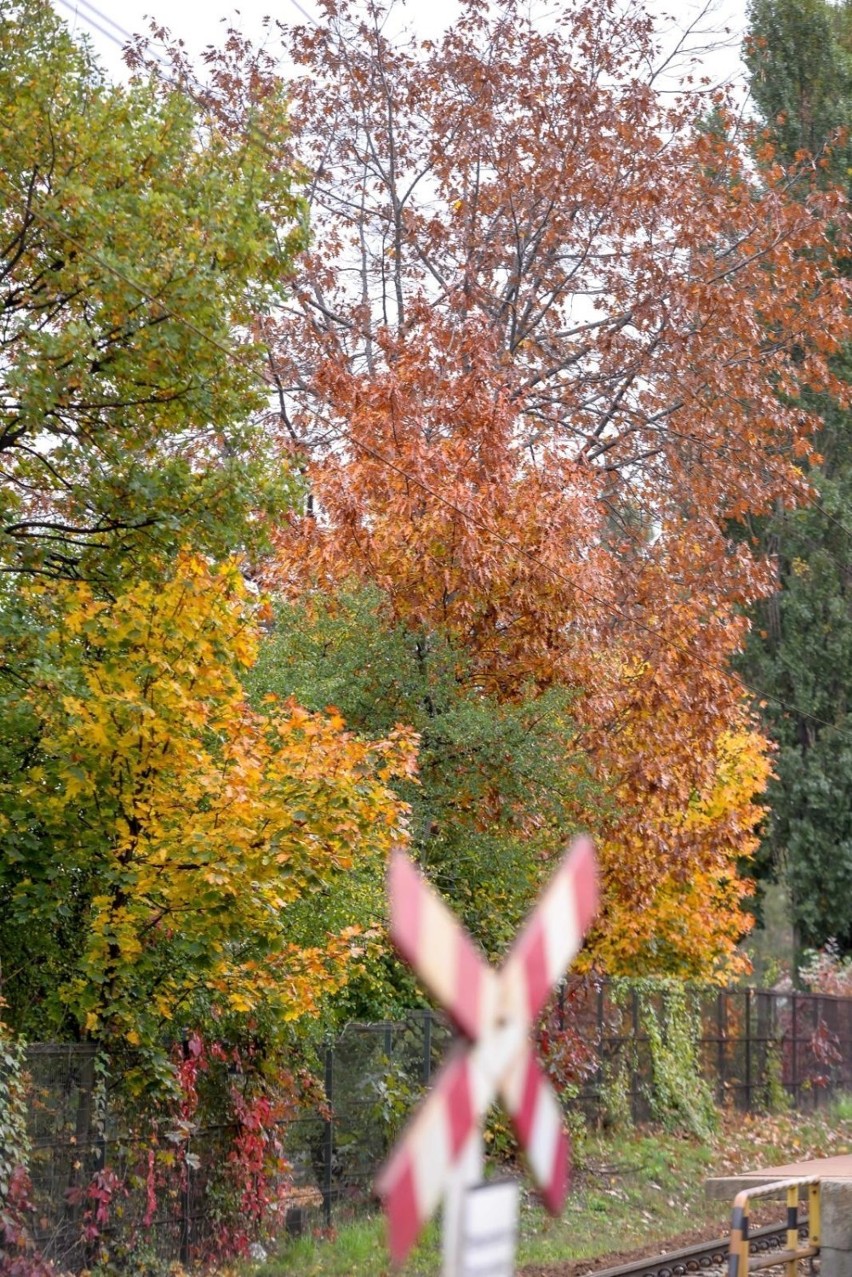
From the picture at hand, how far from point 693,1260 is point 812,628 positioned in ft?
79.2

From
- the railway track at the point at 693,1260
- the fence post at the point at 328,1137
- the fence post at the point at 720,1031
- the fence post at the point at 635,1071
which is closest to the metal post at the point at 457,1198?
the railway track at the point at 693,1260

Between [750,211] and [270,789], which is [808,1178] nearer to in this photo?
[270,789]

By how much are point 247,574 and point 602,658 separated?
15.7 feet

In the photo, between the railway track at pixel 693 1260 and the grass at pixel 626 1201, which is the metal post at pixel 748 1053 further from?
the railway track at pixel 693 1260

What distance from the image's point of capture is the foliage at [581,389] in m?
18.4

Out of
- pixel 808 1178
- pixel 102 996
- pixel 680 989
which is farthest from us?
pixel 680 989

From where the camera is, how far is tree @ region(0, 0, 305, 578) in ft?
40.3

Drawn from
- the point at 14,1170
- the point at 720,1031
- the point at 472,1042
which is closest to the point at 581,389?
the point at 720,1031

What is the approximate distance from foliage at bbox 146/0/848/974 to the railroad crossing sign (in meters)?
14.5

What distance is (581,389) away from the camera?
23750 millimetres

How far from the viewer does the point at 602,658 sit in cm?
1933

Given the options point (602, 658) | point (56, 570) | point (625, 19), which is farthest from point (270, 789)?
point (625, 19)

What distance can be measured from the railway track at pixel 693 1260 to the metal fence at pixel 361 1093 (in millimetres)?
3022

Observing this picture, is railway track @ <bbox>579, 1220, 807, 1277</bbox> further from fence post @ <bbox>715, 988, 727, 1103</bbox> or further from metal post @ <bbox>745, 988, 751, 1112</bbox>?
metal post @ <bbox>745, 988, 751, 1112</bbox>
